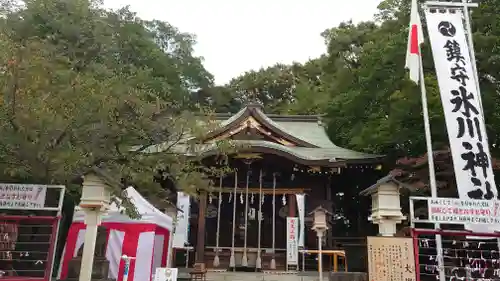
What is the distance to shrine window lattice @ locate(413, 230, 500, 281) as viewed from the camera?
7605mm

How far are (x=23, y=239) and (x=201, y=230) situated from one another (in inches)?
235

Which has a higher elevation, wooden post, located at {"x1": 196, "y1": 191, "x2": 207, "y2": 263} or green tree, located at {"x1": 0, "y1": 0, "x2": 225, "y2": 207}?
green tree, located at {"x1": 0, "y1": 0, "x2": 225, "y2": 207}

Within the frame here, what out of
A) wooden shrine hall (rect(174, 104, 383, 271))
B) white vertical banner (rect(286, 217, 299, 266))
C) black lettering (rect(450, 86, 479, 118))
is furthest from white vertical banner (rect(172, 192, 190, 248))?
black lettering (rect(450, 86, 479, 118))

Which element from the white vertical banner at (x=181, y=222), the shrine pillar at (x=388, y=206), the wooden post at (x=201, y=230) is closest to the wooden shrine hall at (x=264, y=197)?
the wooden post at (x=201, y=230)

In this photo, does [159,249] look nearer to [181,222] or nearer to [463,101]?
[181,222]

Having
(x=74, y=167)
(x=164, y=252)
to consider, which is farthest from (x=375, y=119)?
(x=74, y=167)

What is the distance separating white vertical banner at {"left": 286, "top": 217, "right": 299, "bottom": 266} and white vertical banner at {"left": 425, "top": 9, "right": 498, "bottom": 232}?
522 centimetres

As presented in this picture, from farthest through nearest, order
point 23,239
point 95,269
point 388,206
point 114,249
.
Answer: point 114,249
point 95,269
point 23,239
point 388,206

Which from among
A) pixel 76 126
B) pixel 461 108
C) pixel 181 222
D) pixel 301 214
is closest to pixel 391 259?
pixel 461 108

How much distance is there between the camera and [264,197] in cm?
1530

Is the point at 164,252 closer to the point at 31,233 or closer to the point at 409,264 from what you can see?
the point at 31,233

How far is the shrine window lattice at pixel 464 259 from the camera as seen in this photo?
7.61 metres

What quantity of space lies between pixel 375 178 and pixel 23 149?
40.0 feet

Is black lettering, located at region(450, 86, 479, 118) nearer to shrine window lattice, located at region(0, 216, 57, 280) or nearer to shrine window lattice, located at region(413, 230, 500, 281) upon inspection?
shrine window lattice, located at region(413, 230, 500, 281)
